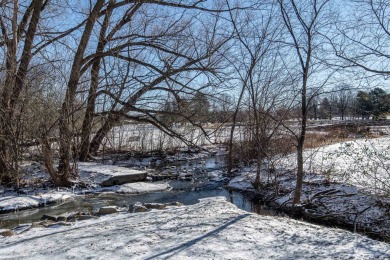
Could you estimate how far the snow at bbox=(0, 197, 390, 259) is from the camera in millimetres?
4586

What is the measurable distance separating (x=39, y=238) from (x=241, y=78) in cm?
841

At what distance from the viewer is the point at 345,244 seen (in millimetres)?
5004

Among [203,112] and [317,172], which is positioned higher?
[203,112]

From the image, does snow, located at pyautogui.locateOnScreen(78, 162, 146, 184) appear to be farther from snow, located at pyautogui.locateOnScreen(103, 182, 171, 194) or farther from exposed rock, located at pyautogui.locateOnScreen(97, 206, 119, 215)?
exposed rock, located at pyautogui.locateOnScreen(97, 206, 119, 215)

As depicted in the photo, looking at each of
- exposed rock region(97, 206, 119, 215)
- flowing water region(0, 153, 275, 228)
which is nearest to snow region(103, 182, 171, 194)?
flowing water region(0, 153, 275, 228)

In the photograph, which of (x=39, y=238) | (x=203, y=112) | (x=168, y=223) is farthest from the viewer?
(x=203, y=112)

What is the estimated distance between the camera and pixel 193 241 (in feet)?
16.5

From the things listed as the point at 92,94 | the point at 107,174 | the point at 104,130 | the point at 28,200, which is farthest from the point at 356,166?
the point at 104,130

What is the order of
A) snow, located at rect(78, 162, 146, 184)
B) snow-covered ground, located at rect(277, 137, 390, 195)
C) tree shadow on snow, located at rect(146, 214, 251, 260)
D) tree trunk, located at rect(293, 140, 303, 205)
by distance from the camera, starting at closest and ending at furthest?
tree shadow on snow, located at rect(146, 214, 251, 260) → snow-covered ground, located at rect(277, 137, 390, 195) → tree trunk, located at rect(293, 140, 303, 205) → snow, located at rect(78, 162, 146, 184)

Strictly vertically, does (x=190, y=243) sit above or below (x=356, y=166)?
below

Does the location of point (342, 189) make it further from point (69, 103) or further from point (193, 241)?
point (69, 103)

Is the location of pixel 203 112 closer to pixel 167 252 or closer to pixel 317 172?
pixel 317 172

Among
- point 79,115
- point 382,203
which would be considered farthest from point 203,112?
point 382,203

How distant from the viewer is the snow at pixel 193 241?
4.59 m
